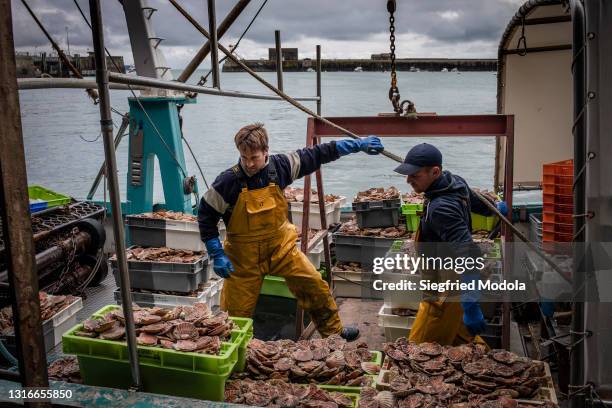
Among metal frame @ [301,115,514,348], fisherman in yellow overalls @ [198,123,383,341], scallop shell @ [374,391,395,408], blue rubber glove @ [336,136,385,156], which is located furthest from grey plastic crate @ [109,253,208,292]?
scallop shell @ [374,391,395,408]

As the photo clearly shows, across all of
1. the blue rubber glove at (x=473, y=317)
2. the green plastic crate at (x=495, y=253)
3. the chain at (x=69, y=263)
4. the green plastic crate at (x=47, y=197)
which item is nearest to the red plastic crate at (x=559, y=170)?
the green plastic crate at (x=495, y=253)

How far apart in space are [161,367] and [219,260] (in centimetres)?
186

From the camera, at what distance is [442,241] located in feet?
12.8

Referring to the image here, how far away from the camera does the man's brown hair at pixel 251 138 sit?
14.1ft

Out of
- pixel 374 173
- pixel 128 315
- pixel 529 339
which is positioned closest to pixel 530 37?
pixel 529 339

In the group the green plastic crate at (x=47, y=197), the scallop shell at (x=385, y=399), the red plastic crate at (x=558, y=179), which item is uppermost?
the red plastic crate at (x=558, y=179)

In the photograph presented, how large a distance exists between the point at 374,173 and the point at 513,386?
1713 centimetres

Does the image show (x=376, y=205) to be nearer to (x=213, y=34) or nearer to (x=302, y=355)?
(x=302, y=355)

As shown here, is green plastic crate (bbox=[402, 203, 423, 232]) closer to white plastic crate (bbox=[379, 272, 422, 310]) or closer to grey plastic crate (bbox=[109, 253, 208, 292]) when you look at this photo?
white plastic crate (bbox=[379, 272, 422, 310])

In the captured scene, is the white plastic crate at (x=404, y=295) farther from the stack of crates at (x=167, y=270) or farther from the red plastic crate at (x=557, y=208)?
the stack of crates at (x=167, y=270)

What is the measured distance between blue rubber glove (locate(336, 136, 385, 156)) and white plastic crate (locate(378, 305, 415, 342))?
1.35m

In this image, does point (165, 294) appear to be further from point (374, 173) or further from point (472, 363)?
point (374, 173)

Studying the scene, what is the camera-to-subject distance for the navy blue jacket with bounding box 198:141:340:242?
175 inches

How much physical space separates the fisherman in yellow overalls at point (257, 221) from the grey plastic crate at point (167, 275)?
611 mm
